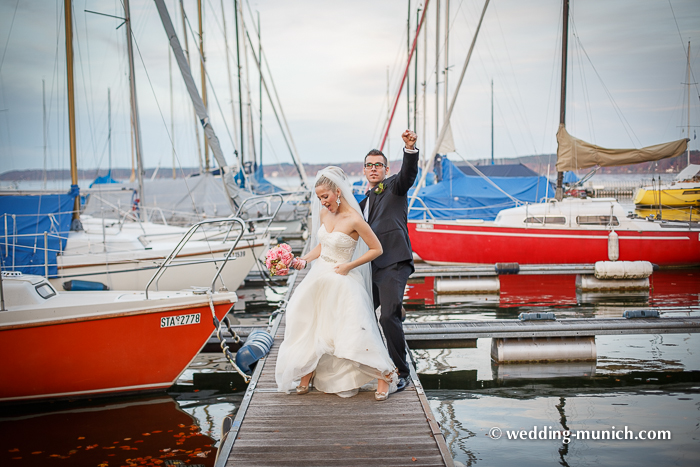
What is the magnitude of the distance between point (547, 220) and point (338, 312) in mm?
12699

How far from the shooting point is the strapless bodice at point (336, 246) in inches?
181

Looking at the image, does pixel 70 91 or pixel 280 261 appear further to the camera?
pixel 70 91

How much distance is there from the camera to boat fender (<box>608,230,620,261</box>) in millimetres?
15125

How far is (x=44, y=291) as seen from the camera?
6.78m

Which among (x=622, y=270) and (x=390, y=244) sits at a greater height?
(x=390, y=244)

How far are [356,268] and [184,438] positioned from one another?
126 inches

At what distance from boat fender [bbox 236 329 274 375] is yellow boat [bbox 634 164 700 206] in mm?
23459

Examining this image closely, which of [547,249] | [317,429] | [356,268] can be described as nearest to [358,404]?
[317,429]

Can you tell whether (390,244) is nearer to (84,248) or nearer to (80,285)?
(80,285)

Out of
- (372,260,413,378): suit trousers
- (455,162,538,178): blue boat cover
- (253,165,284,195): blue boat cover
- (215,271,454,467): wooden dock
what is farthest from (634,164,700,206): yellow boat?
(215,271,454,467): wooden dock

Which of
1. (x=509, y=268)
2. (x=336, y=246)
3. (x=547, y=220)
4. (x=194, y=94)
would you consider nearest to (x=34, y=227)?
(x=194, y=94)

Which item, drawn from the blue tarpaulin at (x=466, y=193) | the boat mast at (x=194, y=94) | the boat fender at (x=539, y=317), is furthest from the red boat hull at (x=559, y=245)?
the boat fender at (x=539, y=317)

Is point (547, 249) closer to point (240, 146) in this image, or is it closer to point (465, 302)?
point (465, 302)

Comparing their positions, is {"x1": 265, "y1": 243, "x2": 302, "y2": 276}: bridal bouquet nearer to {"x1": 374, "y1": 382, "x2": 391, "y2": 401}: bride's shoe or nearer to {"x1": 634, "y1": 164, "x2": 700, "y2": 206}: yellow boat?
{"x1": 374, "y1": 382, "x2": 391, "y2": 401}: bride's shoe
